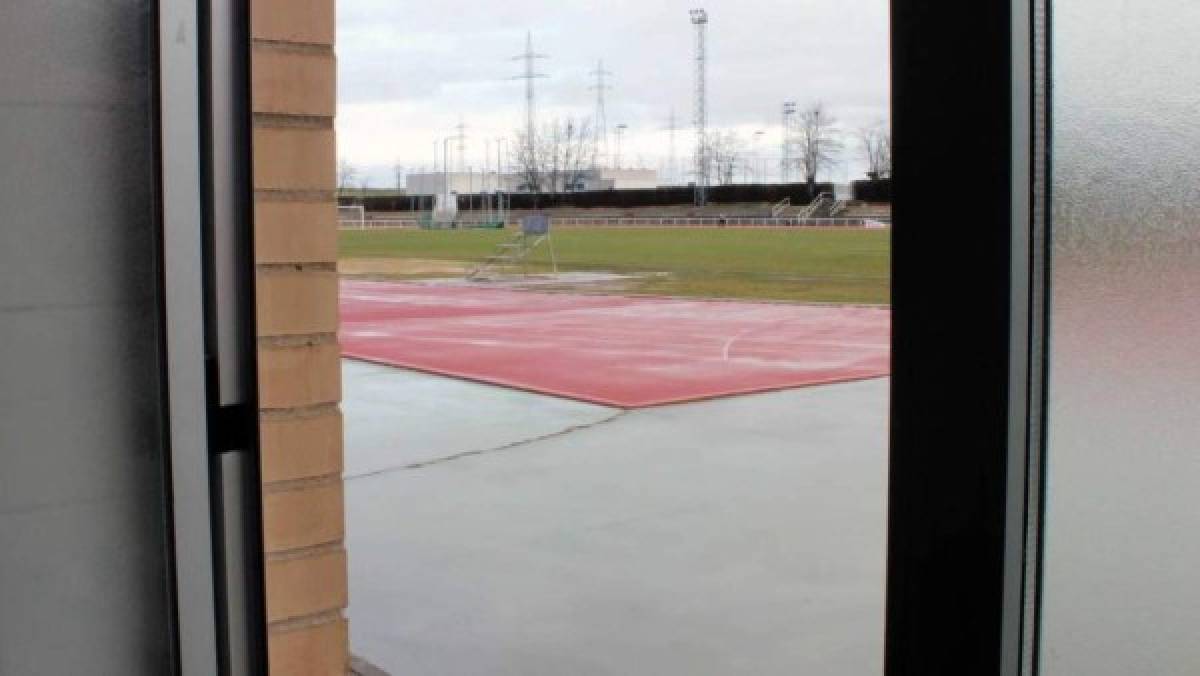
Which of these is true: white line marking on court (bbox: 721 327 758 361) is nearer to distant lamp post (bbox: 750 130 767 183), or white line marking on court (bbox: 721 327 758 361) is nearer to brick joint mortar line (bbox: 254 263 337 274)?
brick joint mortar line (bbox: 254 263 337 274)

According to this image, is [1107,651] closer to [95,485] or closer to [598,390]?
[95,485]

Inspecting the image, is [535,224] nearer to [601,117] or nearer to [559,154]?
[601,117]

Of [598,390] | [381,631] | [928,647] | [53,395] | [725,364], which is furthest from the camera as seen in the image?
[725,364]

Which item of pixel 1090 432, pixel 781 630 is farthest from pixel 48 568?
pixel 781 630

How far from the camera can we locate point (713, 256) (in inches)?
1704

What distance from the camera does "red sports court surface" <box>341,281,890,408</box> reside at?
42.1ft

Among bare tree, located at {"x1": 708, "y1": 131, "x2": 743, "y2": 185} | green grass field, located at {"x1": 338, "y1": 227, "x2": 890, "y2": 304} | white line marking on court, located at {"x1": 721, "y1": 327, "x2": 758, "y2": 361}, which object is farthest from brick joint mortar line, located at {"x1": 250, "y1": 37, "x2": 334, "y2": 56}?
bare tree, located at {"x1": 708, "y1": 131, "x2": 743, "y2": 185}

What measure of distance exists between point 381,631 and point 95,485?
9.73ft

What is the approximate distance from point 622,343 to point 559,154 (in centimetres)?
8019

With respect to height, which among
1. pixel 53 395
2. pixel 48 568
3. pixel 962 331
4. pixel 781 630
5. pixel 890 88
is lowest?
pixel 781 630

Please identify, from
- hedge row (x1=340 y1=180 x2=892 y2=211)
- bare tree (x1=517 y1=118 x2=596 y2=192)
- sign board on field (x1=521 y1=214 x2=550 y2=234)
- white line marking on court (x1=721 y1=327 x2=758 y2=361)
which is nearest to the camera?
white line marking on court (x1=721 y1=327 x2=758 y2=361)

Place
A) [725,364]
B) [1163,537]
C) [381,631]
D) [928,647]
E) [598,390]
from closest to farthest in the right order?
[1163,537]
[928,647]
[381,631]
[598,390]
[725,364]

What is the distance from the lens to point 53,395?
2.49m

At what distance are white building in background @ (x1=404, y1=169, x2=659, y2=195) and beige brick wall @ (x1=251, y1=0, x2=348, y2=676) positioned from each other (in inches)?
3497
